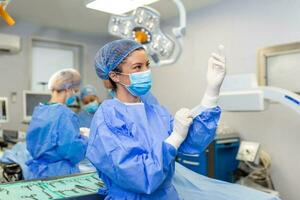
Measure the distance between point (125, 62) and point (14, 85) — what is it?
2.97m

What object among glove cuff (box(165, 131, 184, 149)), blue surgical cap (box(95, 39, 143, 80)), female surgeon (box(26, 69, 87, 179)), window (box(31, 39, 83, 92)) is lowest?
female surgeon (box(26, 69, 87, 179))

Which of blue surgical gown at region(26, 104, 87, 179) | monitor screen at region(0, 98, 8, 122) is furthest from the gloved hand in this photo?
monitor screen at region(0, 98, 8, 122)

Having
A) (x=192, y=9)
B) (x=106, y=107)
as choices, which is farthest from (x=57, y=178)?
(x=192, y=9)

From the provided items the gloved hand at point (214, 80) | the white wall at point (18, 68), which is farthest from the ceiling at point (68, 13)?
the gloved hand at point (214, 80)

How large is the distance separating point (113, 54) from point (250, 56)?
2.03m

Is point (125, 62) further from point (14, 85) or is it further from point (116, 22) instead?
point (14, 85)

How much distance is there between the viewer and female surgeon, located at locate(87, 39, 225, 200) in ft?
3.21

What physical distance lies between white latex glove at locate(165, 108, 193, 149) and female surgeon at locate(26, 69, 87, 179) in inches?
35.3

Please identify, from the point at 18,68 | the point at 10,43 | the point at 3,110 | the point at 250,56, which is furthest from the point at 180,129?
the point at 18,68

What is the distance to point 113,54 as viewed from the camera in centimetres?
119

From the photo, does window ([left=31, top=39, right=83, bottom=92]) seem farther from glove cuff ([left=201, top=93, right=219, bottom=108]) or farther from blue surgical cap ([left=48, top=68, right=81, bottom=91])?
glove cuff ([left=201, top=93, right=219, bottom=108])

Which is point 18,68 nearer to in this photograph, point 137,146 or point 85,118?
point 85,118

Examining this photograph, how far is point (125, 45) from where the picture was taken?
119cm

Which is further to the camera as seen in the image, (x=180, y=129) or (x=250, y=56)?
(x=250, y=56)
